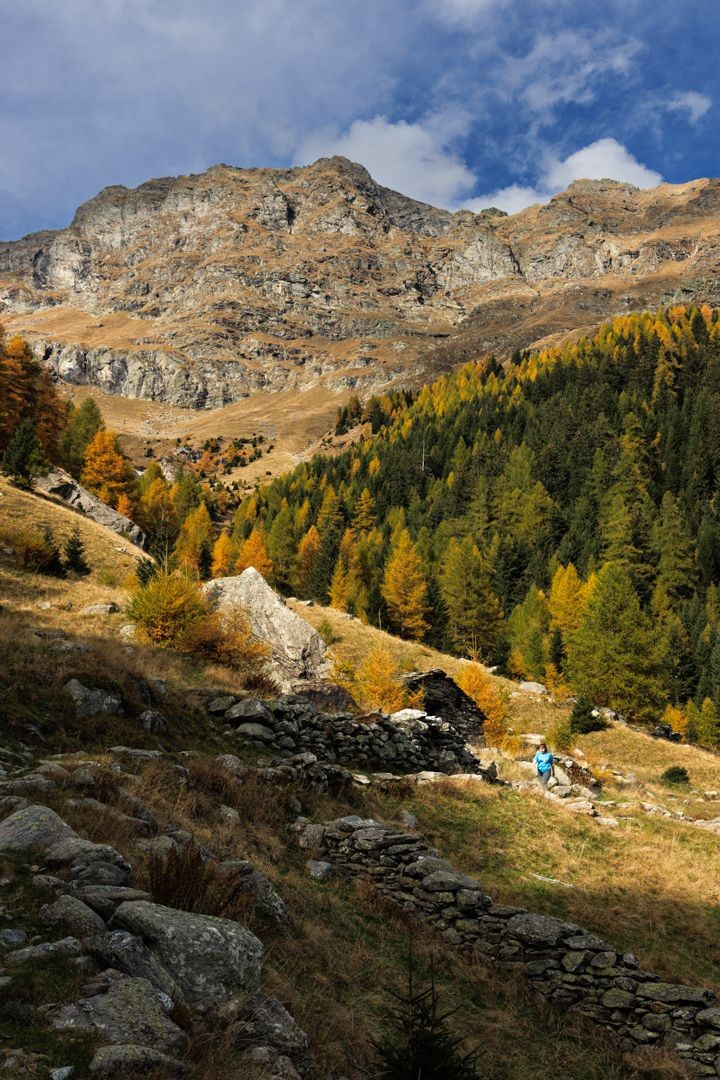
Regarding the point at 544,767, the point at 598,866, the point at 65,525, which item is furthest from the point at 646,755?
the point at 65,525

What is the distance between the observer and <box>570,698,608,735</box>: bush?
40281mm

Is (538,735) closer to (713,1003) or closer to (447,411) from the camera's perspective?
(713,1003)

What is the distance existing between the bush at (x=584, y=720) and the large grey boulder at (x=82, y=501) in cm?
4291

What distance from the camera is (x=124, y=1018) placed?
4129 mm

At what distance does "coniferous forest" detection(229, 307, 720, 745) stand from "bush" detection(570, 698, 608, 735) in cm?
814

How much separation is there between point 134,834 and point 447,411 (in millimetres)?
137183

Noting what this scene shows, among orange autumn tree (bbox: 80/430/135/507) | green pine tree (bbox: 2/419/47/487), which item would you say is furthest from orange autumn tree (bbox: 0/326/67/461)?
green pine tree (bbox: 2/419/47/487)

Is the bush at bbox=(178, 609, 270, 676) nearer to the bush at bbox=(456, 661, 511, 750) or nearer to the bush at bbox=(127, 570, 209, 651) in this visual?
the bush at bbox=(127, 570, 209, 651)

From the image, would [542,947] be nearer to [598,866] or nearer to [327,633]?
[598,866]

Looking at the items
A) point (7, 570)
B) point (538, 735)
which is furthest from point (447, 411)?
point (7, 570)

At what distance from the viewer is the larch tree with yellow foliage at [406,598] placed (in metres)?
65.6

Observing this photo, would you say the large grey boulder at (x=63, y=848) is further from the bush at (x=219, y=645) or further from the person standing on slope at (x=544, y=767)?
the person standing on slope at (x=544, y=767)

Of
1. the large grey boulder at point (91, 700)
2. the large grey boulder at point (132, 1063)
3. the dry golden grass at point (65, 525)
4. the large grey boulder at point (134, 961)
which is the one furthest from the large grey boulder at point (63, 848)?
the dry golden grass at point (65, 525)

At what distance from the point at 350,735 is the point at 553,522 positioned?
75.1 metres
